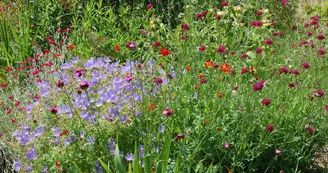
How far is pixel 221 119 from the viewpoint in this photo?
134 inches

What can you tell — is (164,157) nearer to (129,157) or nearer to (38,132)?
(129,157)

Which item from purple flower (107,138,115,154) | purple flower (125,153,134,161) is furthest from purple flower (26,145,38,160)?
purple flower (125,153,134,161)

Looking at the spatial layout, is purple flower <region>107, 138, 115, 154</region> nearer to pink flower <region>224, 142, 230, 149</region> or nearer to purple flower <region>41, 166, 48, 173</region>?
purple flower <region>41, 166, 48, 173</region>

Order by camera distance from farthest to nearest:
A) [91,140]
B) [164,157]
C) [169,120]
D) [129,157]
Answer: [169,120] < [129,157] < [91,140] < [164,157]

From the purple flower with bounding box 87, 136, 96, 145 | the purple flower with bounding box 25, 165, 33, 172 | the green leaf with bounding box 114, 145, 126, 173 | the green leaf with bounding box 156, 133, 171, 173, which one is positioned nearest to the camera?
the green leaf with bounding box 114, 145, 126, 173

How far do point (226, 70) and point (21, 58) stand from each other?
2.93 metres

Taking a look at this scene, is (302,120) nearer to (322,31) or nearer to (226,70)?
(226,70)

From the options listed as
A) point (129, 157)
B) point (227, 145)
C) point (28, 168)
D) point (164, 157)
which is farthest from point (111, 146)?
point (227, 145)

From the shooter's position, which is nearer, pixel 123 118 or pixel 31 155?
pixel 31 155

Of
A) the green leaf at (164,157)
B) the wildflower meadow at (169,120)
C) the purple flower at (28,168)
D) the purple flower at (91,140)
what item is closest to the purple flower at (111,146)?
the wildflower meadow at (169,120)

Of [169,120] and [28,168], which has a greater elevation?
[169,120]

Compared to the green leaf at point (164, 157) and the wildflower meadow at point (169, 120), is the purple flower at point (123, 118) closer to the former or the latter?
the wildflower meadow at point (169, 120)

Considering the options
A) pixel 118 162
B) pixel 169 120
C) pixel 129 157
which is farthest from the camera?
pixel 169 120

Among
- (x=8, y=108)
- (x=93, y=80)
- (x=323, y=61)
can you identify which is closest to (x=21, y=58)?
(x=8, y=108)
